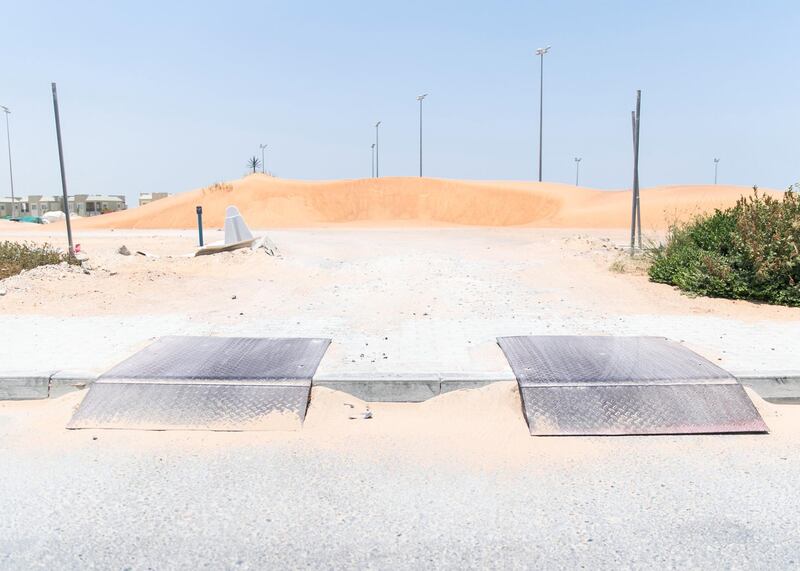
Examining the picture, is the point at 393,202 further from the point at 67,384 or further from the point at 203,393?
the point at 203,393

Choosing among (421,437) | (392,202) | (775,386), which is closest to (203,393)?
(421,437)

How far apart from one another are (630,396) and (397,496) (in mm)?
2050

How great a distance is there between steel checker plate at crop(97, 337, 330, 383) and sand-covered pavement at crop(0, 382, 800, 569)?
0.62m

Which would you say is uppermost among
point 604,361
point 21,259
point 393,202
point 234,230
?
point 393,202

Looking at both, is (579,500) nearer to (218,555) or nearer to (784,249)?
(218,555)

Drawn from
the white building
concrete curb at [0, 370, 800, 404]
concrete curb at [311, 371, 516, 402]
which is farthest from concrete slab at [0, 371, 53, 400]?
the white building

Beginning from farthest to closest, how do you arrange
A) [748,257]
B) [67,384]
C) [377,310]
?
[748,257]
[377,310]
[67,384]

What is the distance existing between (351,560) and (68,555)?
125 centimetres

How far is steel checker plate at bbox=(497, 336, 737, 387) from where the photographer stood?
493 centimetres

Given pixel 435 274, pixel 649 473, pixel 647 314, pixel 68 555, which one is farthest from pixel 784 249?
pixel 68 555

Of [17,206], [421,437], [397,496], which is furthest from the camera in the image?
[17,206]

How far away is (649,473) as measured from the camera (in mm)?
3762

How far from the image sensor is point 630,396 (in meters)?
4.68

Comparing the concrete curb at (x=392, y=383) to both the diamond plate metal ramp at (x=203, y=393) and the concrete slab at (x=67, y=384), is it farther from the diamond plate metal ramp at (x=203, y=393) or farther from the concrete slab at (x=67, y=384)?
the diamond plate metal ramp at (x=203, y=393)
